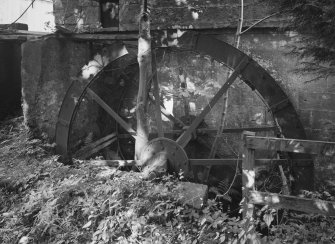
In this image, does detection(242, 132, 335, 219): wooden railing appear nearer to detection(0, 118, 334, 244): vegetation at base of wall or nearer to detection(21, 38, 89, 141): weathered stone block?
detection(0, 118, 334, 244): vegetation at base of wall

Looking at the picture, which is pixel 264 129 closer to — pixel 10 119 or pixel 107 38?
pixel 107 38

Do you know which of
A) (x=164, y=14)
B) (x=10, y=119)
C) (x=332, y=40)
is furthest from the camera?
(x=10, y=119)

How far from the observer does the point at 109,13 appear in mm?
5793

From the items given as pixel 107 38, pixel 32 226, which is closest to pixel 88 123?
pixel 107 38

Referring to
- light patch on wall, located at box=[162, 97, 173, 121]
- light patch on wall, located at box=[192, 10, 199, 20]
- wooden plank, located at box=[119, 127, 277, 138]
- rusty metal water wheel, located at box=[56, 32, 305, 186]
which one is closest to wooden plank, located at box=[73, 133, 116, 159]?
rusty metal water wheel, located at box=[56, 32, 305, 186]

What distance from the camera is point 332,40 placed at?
3.03m

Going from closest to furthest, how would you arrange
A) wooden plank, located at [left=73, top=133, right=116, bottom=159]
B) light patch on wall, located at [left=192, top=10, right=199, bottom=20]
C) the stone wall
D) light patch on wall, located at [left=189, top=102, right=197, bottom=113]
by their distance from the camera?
the stone wall
light patch on wall, located at [left=192, top=10, right=199, bottom=20]
wooden plank, located at [left=73, top=133, right=116, bottom=159]
light patch on wall, located at [left=189, top=102, right=197, bottom=113]

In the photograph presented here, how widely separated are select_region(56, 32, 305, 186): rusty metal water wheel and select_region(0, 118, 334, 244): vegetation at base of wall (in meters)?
0.65

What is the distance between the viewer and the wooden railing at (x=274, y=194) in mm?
2770

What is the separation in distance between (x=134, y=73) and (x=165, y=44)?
1.23 meters

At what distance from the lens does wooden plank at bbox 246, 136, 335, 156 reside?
283 cm

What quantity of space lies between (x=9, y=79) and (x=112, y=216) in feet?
15.4

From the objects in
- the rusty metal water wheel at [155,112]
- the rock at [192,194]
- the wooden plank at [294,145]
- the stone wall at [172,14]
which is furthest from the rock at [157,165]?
the stone wall at [172,14]

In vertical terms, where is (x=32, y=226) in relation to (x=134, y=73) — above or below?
below
